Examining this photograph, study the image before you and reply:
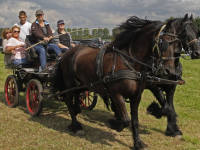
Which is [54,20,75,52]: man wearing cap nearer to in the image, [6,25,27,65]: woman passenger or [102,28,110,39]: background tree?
[6,25,27,65]: woman passenger

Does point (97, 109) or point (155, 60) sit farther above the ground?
point (155, 60)

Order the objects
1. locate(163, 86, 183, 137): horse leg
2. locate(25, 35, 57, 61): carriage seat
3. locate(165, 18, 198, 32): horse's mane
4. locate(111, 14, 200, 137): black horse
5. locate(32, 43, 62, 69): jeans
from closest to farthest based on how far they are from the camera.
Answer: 1. locate(111, 14, 200, 137): black horse
2. locate(165, 18, 198, 32): horse's mane
3. locate(163, 86, 183, 137): horse leg
4. locate(32, 43, 62, 69): jeans
5. locate(25, 35, 57, 61): carriage seat

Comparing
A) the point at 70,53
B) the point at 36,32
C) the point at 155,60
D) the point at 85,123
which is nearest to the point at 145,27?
the point at 155,60

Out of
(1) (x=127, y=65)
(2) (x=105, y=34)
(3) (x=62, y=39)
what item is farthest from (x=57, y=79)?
(1) (x=127, y=65)

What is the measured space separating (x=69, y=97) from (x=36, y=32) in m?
1.99

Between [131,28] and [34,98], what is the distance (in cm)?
332

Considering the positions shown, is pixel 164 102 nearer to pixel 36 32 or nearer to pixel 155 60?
pixel 155 60

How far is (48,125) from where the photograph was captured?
19.0 feet

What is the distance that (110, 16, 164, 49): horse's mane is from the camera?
4.22 meters

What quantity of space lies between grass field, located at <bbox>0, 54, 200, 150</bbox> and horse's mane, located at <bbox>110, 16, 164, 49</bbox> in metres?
1.82

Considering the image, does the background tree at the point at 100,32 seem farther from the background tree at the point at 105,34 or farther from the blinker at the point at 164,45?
the blinker at the point at 164,45

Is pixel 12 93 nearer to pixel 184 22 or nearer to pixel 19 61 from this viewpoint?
pixel 19 61

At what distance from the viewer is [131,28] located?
14.3ft

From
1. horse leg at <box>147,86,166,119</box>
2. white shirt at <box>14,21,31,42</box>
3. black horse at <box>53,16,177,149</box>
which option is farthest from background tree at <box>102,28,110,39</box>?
white shirt at <box>14,21,31,42</box>
